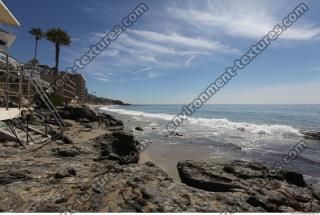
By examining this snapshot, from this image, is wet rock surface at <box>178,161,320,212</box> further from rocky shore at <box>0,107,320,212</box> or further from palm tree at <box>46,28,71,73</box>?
palm tree at <box>46,28,71,73</box>

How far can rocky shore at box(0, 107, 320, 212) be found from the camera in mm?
5238

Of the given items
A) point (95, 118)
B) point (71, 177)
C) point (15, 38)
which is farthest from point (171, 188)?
point (95, 118)

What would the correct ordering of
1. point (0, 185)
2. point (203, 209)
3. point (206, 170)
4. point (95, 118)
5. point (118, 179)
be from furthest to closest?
point (95, 118), point (206, 170), point (118, 179), point (0, 185), point (203, 209)

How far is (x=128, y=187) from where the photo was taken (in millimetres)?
6086

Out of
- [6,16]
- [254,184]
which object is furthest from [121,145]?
[6,16]

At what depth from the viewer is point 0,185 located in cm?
589

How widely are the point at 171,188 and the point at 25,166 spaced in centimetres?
357

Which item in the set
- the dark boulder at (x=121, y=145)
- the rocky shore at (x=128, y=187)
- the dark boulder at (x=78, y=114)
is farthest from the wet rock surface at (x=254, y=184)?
the dark boulder at (x=78, y=114)

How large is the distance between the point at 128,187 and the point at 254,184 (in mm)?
4137

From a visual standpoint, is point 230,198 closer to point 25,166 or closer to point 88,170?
point 88,170

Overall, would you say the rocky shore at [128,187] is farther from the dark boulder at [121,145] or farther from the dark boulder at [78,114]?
the dark boulder at [78,114]

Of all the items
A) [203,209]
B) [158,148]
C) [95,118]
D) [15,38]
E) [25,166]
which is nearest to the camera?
[203,209]

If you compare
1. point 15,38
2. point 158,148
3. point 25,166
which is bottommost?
point 158,148

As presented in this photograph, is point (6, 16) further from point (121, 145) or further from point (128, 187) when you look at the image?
point (128, 187)
